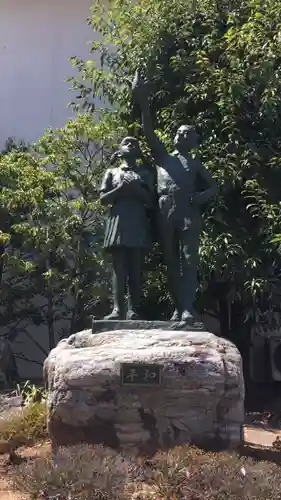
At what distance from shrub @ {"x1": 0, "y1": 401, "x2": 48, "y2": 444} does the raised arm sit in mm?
2955

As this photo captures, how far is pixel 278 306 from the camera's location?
Result: 10000mm

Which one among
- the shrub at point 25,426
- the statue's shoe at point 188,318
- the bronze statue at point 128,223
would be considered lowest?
the shrub at point 25,426

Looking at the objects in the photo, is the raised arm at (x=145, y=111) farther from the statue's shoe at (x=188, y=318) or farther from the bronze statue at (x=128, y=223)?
the statue's shoe at (x=188, y=318)

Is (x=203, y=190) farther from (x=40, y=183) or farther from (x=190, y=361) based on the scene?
(x=40, y=183)

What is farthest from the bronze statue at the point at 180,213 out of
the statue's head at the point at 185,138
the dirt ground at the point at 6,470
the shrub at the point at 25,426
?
the shrub at the point at 25,426

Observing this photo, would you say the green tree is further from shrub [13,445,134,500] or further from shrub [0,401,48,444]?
shrub [13,445,134,500]

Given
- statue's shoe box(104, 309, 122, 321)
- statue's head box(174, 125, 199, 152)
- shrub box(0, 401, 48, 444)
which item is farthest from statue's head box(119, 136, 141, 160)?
shrub box(0, 401, 48, 444)

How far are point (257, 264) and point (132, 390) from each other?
398 cm

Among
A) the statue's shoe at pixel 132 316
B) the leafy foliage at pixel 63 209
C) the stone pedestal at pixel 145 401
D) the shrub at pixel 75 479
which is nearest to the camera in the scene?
the shrub at pixel 75 479

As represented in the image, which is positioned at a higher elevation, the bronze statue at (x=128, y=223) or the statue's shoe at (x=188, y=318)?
the bronze statue at (x=128, y=223)

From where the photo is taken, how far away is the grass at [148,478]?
427 cm

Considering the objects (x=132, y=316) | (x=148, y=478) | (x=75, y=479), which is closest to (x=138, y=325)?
(x=132, y=316)

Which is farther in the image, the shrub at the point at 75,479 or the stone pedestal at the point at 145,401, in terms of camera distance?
the stone pedestal at the point at 145,401

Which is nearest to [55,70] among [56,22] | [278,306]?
[56,22]
